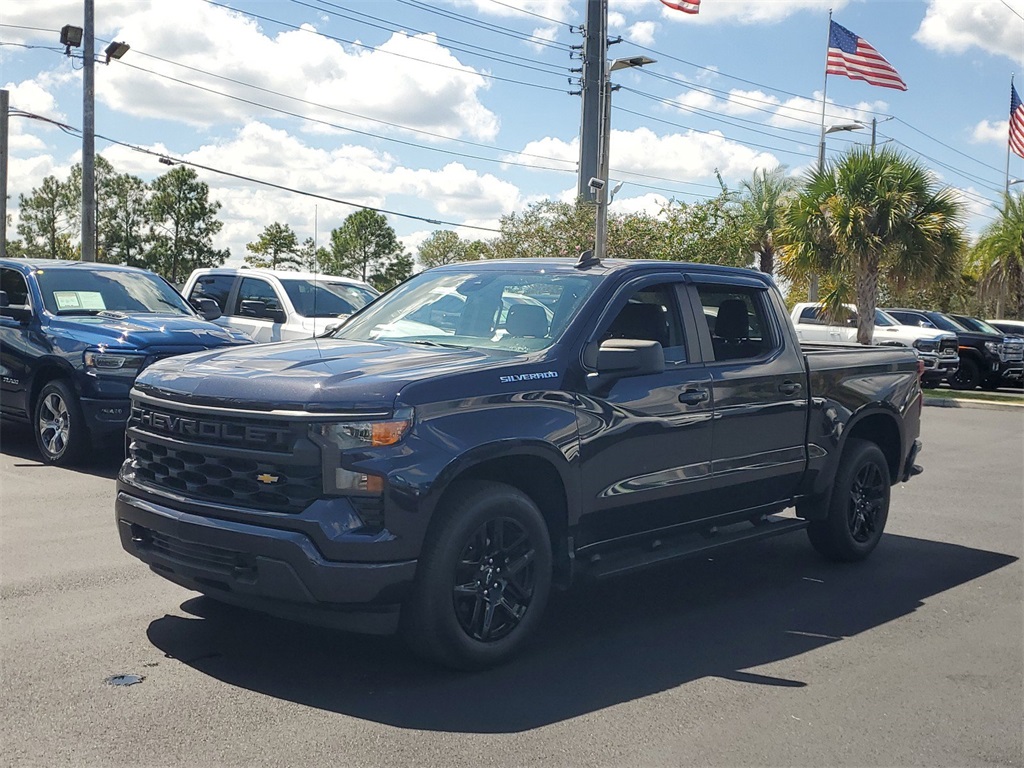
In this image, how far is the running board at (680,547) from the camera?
5.49m

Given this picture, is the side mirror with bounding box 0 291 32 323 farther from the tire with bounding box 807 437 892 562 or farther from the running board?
the tire with bounding box 807 437 892 562

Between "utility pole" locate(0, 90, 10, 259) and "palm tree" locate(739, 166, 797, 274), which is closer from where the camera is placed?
"utility pole" locate(0, 90, 10, 259)

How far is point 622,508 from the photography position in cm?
564

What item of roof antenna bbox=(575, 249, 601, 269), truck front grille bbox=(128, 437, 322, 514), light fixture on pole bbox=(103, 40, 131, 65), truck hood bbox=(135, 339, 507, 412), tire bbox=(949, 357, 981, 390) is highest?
light fixture on pole bbox=(103, 40, 131, 65)

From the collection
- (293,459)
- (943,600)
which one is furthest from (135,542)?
(943,600)

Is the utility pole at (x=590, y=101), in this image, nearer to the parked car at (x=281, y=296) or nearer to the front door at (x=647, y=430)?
the parked car at (x=281, y=296)

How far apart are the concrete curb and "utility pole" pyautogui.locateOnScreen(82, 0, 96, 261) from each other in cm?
1743

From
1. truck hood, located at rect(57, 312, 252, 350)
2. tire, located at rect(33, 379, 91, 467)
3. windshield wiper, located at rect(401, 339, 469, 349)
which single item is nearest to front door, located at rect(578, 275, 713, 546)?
windshield wiper, located at rect(401, 339, 469, 349)

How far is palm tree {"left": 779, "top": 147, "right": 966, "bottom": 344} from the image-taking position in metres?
22.9

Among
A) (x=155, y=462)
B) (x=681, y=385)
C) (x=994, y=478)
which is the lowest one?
(x=994, y=478)

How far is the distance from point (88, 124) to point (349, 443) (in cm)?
2130

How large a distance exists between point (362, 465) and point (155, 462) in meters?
1.20

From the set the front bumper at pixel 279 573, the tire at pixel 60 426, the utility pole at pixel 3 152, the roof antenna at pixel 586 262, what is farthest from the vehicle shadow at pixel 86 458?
the utility pole at pixel 3 152

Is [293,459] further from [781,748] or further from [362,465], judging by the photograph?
[781,748]
